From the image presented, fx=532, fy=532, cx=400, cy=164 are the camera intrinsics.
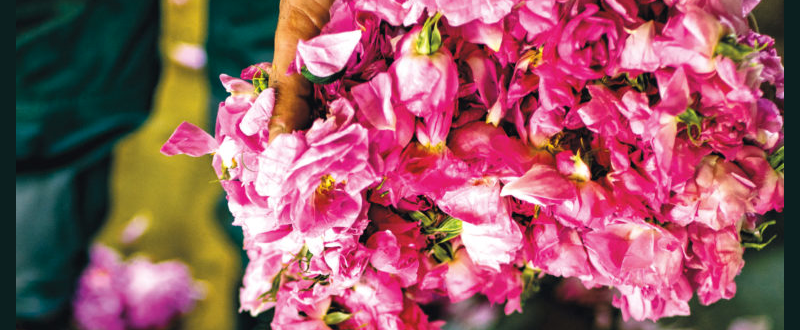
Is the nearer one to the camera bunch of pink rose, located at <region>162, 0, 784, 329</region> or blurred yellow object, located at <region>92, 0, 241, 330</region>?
bunch of pink rose, located at <region>162, 0, 784, 329</region>

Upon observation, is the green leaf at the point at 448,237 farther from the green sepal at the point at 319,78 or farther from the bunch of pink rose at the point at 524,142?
the green sepal at the point at 319,78

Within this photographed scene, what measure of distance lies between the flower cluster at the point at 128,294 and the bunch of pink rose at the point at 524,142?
0.62 metres

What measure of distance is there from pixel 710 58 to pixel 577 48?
0.06 metres

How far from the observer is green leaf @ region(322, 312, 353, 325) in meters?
0.40

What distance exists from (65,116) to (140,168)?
0.56ft

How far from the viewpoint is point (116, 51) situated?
788 mm

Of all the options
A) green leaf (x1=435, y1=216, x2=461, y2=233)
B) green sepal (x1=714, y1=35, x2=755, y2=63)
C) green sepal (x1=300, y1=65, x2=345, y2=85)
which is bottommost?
green leaf (x1=435, y1=216, x2=461, y2=233)

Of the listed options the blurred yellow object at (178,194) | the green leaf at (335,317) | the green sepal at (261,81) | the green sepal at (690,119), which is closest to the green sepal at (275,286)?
the green leaf at (335,317)

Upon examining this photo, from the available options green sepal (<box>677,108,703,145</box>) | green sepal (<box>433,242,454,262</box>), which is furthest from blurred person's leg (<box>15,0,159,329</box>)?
green sepal (<box>677,108,703,145</box>)

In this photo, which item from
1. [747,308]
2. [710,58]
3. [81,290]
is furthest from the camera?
[81,290]

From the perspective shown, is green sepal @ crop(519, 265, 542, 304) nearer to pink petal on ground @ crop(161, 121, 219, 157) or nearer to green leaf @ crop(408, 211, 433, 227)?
green leaf @ crop(408, 211, 433, 227)

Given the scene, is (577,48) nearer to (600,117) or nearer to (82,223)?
(600,117)

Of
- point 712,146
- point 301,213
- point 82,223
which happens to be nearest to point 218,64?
point 82,223

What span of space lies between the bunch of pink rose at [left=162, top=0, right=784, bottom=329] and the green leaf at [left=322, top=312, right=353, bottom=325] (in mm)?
45
